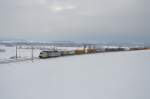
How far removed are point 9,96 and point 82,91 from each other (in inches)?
42.1

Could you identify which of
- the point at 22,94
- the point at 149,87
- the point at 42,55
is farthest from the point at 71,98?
the point at 42,55

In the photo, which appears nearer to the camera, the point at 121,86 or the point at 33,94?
the point at 33,94

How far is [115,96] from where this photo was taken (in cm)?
232

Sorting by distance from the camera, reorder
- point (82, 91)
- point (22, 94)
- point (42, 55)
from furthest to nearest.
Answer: point (42, 55) → point (82, 91) → point (22, 94)

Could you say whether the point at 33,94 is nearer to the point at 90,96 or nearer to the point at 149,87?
Result: the point at 90,96

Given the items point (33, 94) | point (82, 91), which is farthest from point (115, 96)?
point (33, 94)

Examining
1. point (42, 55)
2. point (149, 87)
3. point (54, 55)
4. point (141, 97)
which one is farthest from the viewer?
point (54, 55)

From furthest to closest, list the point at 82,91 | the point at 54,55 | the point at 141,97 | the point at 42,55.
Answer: the point at 54,55 < the point at 42,55 < the point at 82,91 < the point at 141,97

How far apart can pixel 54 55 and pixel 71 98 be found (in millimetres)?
8532

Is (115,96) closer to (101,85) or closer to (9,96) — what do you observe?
(101,85)

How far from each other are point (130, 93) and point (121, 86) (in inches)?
15.9

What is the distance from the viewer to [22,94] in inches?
93.8

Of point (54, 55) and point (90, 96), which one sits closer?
point (90, 96)

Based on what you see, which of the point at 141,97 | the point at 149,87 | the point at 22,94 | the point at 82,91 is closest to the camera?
the point at 141,97
